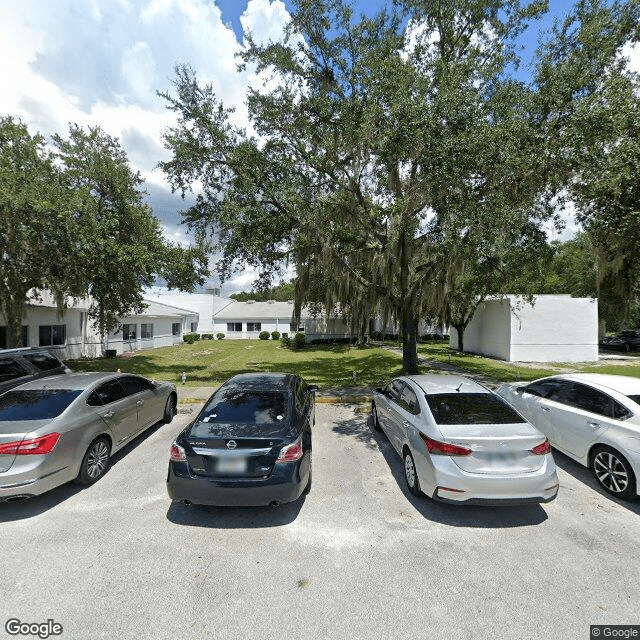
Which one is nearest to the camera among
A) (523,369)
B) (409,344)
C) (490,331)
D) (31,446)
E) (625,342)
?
(31,446)

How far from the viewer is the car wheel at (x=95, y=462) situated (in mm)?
4902

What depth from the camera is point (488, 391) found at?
5379 mm

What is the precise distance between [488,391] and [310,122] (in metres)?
9.86

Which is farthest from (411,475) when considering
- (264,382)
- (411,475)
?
(264,382)

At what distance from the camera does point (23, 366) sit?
8.09m

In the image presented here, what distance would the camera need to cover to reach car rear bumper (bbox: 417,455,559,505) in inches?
155

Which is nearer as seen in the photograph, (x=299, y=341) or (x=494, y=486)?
(x=494, y=486)

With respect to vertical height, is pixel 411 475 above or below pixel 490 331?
below

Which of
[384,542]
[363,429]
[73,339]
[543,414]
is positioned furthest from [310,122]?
[73,339]

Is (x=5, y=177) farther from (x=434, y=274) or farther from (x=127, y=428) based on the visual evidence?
(x=434, y=274)

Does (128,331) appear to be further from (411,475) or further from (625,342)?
(625,342)

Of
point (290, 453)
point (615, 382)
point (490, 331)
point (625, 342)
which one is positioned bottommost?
point (290, 453)

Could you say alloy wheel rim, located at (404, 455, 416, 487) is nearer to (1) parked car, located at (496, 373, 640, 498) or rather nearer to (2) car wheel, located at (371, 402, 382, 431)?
(2) car wheel, located at (371, 402, 382, 431)

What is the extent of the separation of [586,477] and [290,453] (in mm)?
4752
